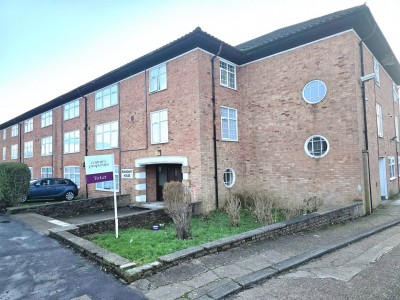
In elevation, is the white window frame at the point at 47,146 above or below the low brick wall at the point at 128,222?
above

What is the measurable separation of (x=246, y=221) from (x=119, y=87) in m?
11.5

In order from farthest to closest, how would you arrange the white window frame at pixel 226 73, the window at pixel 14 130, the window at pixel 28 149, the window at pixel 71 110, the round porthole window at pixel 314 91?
the window at pixel 14 130
the window at pixel 28 149
the window at pixel 71 110
the white window frame at pixel 226 73
the round porthole window at pixel 314 91

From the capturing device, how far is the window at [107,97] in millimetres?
16969

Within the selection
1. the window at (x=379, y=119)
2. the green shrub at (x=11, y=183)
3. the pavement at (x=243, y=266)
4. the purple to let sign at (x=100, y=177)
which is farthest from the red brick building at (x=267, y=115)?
the green shrub at (x=11, y=183)

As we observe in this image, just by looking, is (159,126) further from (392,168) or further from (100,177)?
(392,168)

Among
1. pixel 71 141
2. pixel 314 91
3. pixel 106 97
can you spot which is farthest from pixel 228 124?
pixel 71 141

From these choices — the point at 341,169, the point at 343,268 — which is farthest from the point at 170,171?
the point at 343,268

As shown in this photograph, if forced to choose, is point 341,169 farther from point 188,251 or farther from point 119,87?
point 119,87

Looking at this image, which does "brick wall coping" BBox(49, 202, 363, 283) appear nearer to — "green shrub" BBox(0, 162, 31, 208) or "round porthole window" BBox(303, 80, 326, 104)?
"round porthole window" BBox(303, 80, 326, 104)

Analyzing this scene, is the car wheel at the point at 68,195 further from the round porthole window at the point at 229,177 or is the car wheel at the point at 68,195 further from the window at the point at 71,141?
the round porthole window at the point at 229,177

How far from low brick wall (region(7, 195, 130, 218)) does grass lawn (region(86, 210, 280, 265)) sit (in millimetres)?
5541

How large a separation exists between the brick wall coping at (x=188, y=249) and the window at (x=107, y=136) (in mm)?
9533

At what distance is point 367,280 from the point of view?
4.62 metres

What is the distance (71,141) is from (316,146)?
58.1ft
